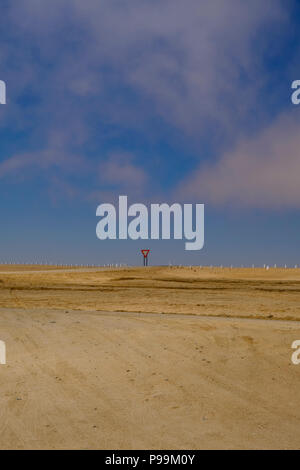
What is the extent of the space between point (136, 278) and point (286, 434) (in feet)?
86.0

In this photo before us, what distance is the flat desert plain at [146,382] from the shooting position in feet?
18.0

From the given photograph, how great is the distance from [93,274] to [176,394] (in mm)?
27488

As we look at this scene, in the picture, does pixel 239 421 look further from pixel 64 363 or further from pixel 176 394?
pixel 64 363

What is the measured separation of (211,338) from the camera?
10438 mm

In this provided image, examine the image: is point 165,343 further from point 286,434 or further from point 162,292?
point 162,292

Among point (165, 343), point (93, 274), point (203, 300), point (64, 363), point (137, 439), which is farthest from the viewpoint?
point (93, 274)

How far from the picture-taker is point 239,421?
5.99 m

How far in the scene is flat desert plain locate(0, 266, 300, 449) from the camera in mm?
5488

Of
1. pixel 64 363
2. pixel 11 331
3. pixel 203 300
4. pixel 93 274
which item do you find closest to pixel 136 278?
pixel 93 274

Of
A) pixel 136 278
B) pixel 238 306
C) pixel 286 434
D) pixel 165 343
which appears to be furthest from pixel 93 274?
pixel 286 434

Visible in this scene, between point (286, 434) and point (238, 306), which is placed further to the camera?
point (238, 306)

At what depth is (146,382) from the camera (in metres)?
7.64
